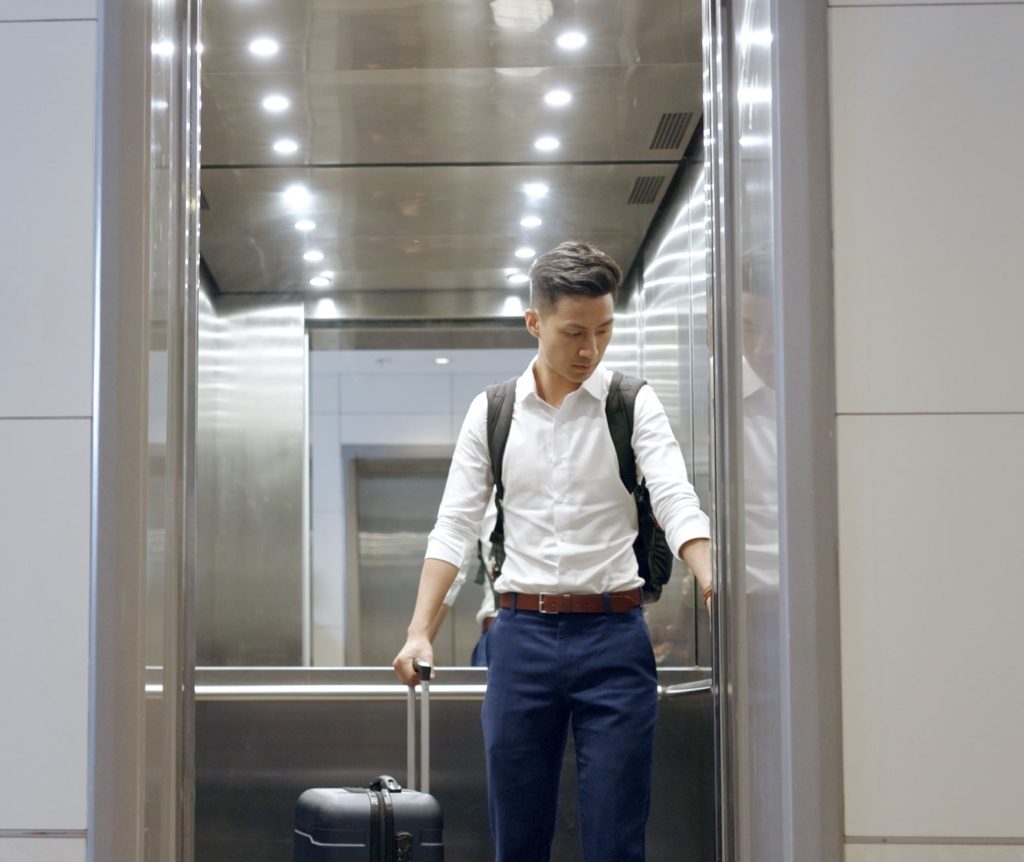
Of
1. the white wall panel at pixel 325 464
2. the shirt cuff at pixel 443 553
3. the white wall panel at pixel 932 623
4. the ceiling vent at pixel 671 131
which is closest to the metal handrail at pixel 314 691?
the white wall panel at pixel 325 464

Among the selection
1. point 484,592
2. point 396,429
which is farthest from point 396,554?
point 396,429

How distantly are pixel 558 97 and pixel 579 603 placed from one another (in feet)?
7.23

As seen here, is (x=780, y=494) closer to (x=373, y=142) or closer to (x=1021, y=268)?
(x=1021, y=268)

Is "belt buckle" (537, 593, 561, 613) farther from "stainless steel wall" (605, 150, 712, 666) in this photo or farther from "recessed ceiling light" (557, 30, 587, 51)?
"recessed ceiling light" (557, 30, 587, 51)

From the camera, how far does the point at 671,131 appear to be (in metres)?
4.42

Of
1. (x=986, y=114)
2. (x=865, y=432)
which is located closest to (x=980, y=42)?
(x=986, y=114)

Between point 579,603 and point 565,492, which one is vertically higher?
point 565,492

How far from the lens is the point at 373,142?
4.60 meters

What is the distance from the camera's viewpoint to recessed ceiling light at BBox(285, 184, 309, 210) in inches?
187

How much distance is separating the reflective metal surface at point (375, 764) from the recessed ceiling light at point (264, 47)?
6.91ft

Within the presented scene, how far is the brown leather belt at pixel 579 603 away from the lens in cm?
275

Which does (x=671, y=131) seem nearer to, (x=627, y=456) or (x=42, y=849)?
(x=627, y=456)

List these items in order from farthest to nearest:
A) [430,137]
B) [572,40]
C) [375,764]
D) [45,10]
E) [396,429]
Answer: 1. [396,429]
2. [430,137]
3. [375,764]
4. [572,40]
5. [45,10]

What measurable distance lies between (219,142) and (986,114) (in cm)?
318
